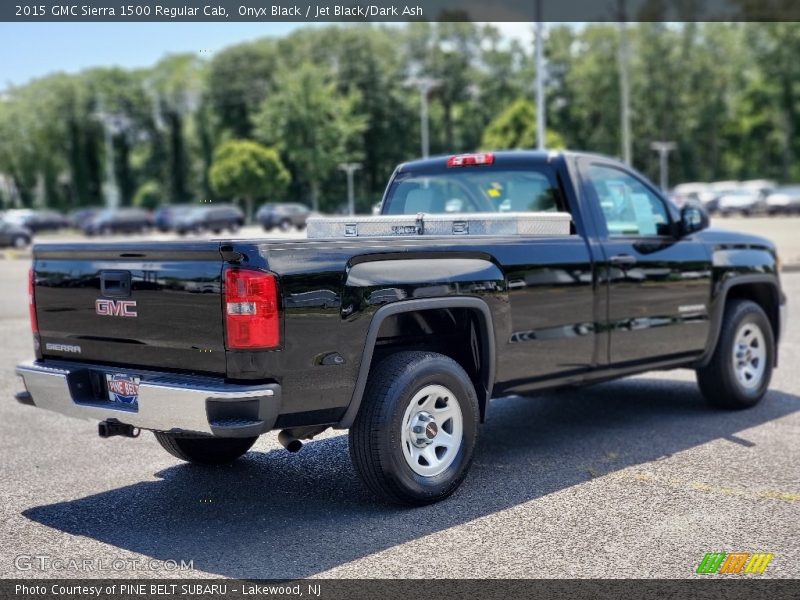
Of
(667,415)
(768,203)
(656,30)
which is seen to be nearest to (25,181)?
(656,30)

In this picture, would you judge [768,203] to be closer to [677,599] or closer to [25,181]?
[677,599]

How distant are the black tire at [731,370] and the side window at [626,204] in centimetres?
96

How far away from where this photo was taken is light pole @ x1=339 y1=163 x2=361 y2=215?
925 centimetres

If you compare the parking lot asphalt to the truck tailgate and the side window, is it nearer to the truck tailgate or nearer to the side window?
the truck tailgate

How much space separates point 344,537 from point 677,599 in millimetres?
1588

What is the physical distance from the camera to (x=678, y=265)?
7.12 meters

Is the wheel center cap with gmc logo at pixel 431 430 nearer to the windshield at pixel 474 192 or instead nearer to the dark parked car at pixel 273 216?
the windshield at pixel 474 192

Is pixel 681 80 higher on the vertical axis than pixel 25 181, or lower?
higher

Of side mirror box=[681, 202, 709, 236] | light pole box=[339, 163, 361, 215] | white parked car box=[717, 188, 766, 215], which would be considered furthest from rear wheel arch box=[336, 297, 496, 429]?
white parked car box=[717, 188, 766, 215]

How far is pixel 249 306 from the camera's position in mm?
4551

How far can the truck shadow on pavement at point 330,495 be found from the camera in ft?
15.2

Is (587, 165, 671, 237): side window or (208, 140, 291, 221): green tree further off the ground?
(208, 140, 291, 221): green tree

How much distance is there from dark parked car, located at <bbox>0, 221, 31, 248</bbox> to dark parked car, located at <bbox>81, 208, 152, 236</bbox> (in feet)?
52.3

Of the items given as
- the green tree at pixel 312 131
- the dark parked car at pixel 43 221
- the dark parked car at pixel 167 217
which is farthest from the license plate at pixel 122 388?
the dark parked car at pixel 43 221
